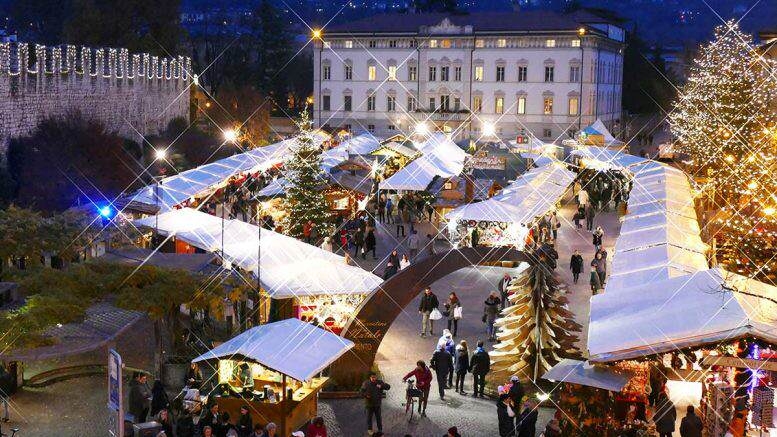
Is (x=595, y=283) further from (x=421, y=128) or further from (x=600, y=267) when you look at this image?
(x=421, y=128)

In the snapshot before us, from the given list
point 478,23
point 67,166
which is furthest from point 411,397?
point 478,23

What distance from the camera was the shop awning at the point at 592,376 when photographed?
9.98 m

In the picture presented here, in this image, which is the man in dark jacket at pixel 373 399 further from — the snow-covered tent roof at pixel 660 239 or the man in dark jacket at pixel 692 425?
the snow-covered tent roof at pixel 660 239

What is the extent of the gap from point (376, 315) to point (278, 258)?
3134 millimetres

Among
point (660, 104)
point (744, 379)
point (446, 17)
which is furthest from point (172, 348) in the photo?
point (660, 104)

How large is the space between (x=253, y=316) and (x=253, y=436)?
4695 mm

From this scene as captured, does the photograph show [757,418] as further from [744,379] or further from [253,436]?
[253,436]

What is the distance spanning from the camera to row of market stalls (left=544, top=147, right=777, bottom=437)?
30.1 ft

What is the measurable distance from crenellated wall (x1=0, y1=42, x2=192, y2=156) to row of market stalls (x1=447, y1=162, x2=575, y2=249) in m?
12.1

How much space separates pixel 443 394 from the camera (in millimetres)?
12586

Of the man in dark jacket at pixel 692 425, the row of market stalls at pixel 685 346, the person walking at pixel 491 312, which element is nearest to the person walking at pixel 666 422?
the row of market stalls at pixel 685 346

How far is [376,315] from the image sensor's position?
12.8 meters

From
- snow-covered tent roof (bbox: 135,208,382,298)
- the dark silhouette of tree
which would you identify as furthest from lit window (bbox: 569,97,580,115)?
A: snow-covered tent roof (bbox: 135,208,382,298)

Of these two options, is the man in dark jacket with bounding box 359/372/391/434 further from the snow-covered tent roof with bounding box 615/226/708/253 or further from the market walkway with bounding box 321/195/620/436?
the snow-covered tent roof with bounding box 615/226/708/253
